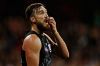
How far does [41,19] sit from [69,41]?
5.64 metres

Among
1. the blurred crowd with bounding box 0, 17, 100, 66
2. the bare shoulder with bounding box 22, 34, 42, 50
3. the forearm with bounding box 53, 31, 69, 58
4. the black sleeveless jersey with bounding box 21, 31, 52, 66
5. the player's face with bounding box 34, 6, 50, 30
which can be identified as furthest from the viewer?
the blurred crowd with bounding box 0, 17, 100, 66

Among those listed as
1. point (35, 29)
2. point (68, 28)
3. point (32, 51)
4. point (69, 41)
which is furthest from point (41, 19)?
point (68, 28)

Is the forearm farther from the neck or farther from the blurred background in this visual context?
the blurred background

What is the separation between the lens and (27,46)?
5309 millimetres

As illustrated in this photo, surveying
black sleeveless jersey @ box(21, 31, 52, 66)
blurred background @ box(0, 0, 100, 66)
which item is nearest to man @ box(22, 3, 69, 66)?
black sleeveless jersey @ box(21, 31, 52, 66)

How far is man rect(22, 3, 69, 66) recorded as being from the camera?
17.4 feet

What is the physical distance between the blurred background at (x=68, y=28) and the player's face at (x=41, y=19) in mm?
4024

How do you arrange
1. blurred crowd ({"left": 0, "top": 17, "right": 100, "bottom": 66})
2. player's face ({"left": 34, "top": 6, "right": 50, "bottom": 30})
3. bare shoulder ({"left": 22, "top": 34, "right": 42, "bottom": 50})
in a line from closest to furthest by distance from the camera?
bare shoulder ({"left": 22, "top": 34, "right": 42, "bottom": 50}) < player's face ({"left": 34, "top": 6, "right": 50, "bottom": 30}) < blurred crowd ({"left": 0, "top": 17, "right": 100, "bottom": 66})

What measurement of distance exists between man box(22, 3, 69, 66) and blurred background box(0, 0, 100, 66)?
403cm

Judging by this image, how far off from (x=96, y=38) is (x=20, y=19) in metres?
1.94

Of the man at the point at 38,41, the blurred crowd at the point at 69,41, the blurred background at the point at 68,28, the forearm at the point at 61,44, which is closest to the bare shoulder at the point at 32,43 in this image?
the man at the point at 38,41

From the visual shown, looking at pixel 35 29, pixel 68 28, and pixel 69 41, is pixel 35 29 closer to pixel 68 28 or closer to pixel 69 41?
pixel 69 41

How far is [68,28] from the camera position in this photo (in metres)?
11.5

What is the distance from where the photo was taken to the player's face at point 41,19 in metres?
5.48
